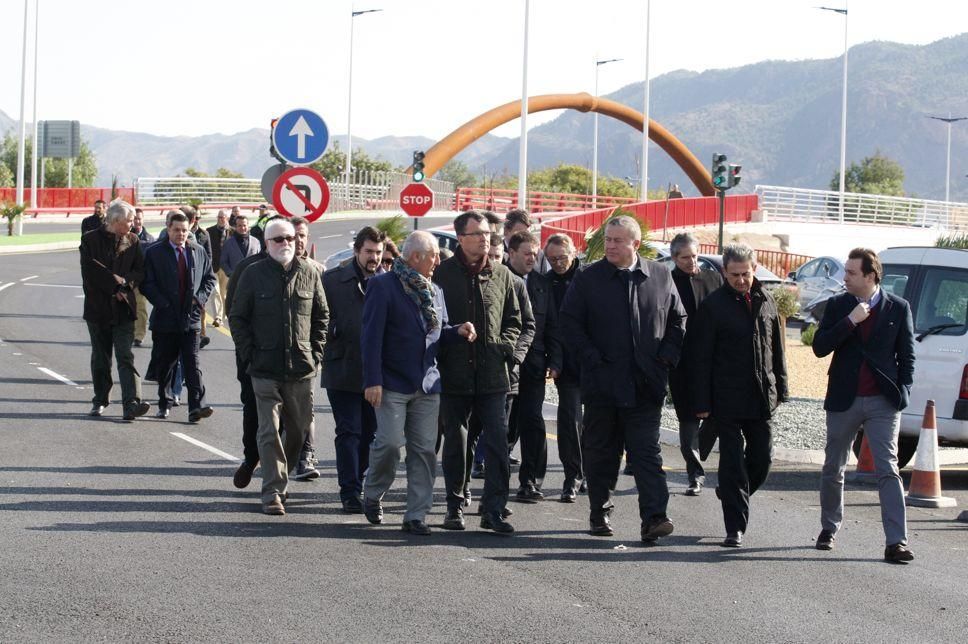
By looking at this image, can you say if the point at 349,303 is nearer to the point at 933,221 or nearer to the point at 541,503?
the point at 541,503

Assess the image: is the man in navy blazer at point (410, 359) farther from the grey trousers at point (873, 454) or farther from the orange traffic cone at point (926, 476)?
the orange traffic cone at point (926, 476)

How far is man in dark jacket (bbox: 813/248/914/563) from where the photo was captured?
846 centimetres

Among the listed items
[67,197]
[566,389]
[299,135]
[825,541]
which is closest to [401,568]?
[825,541]

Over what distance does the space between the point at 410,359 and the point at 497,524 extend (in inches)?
45.2

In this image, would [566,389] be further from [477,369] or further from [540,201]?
[540,201]

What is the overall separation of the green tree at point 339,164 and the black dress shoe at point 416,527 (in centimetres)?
8004

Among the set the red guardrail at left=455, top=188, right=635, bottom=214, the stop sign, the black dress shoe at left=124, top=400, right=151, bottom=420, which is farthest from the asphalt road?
the red guardrail at left=455, top=188, right=635, bottom=214

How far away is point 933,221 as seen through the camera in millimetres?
71938

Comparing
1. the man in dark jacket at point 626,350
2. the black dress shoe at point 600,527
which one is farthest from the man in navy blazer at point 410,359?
the black dress shoe at point 600,527

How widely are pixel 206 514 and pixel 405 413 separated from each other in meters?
1.42

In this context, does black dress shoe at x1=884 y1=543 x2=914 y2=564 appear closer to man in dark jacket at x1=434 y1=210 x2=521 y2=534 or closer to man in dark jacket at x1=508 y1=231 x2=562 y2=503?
man in dark jacket at x1=434 y1=210 x2=521 y2=534

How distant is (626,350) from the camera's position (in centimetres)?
855

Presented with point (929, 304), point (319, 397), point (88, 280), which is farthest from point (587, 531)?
point (319, 397)

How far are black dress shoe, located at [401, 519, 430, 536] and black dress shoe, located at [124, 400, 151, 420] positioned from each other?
4837 mm
